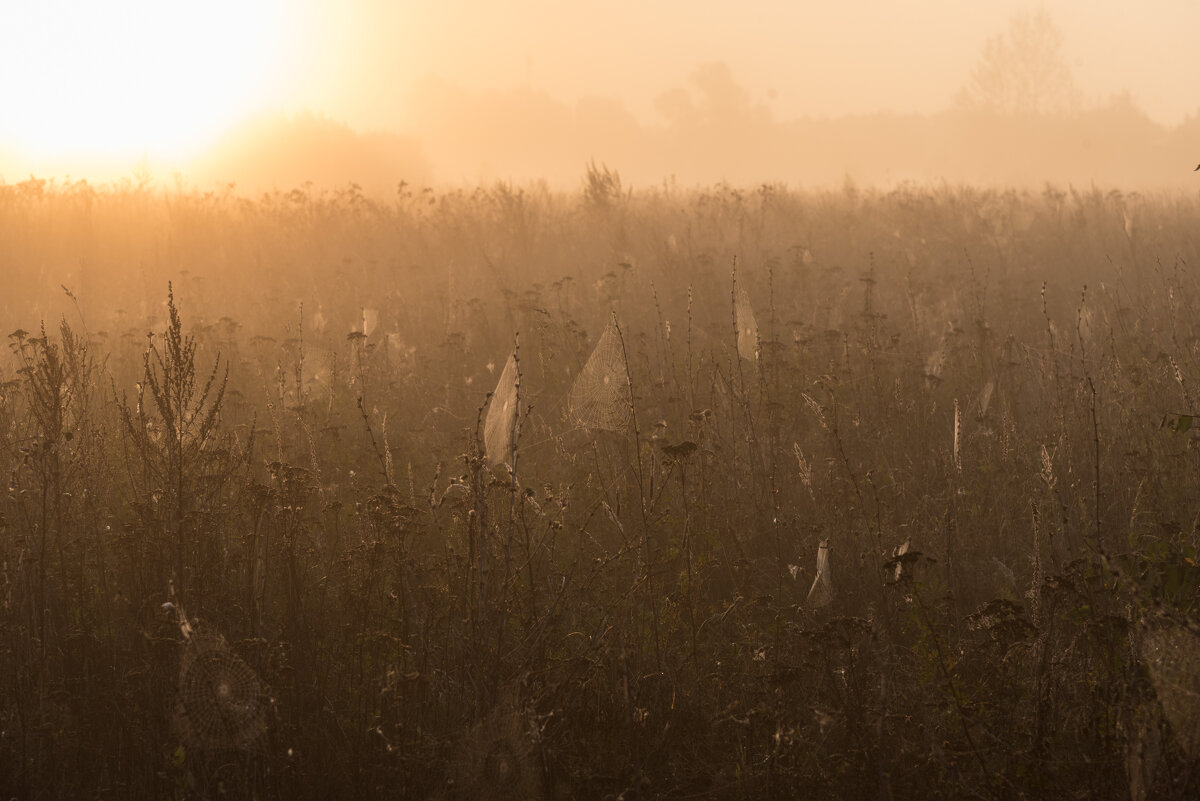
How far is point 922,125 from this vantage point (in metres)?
39.5

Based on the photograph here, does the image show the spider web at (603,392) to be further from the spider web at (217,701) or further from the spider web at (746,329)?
the spider web at (217,701)

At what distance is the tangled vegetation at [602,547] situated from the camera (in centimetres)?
264

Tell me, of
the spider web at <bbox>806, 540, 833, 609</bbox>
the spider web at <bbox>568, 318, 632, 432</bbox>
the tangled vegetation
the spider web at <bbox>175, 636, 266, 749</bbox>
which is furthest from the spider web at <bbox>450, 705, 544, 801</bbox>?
the spider web at <bbox>568, 318, 632, 432</bbox>

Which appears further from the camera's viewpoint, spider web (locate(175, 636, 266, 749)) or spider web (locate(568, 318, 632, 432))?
spider web (locate(568, 318, 632, 432))

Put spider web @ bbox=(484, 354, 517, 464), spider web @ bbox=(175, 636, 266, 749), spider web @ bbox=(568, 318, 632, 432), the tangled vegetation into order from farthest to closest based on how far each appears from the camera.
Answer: spider web @ bbox=(568, 318, 632, 432) → spider web @ bbox=(484, 354, 517, 464) → the tangled vegetation → spider web @ bbox=(175, 636, 266, 749)

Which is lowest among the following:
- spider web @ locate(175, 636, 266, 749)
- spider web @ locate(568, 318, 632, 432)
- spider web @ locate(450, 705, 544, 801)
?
spider web @ locate(450, 705, 544, 801)

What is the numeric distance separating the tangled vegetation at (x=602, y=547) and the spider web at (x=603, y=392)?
0.17ft

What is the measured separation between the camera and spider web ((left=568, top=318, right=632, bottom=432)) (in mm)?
5445

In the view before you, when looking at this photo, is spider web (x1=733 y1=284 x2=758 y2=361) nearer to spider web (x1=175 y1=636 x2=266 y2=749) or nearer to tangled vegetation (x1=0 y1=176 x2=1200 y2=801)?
tangled vegetation (x1=0 y1=176 x2=1200 y2=801)

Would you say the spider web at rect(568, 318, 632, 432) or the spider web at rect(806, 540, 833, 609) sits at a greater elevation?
the spider web at rect(568, 318, 632, 432)

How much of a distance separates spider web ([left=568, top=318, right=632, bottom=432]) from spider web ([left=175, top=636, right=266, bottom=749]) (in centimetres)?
287

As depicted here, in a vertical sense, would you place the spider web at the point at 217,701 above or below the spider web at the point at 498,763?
above

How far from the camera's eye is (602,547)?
412 cm

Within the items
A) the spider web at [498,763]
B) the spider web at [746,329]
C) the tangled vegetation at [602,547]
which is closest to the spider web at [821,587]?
the tangled vegetation at [602,547]
